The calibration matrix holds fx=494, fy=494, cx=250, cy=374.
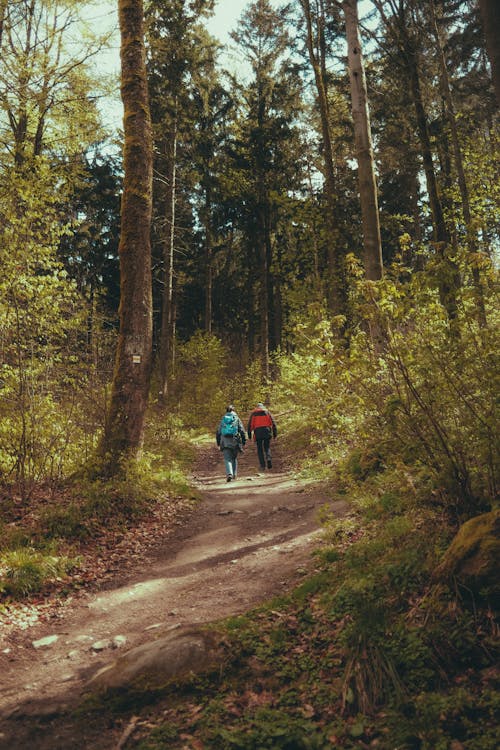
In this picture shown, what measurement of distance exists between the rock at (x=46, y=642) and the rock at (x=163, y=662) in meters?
0.98

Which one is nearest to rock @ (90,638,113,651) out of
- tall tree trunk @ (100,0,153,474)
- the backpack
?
tall tree trunk @ (100,0,153,474)

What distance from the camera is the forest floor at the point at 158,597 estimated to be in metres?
3.85

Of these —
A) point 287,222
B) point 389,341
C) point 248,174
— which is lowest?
point 389,341

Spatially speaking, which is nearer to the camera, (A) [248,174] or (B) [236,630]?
(B) [236,630]

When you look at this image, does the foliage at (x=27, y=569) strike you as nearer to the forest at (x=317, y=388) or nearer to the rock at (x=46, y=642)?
the forest at (x=317, y=388)

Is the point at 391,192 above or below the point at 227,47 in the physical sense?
below

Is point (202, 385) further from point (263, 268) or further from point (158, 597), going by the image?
point (158, 597)

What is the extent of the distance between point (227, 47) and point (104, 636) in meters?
25.4

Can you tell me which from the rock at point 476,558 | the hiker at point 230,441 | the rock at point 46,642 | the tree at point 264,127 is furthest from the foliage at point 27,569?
the tree at point 264,127

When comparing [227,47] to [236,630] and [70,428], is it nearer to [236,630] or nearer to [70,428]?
[70,428]

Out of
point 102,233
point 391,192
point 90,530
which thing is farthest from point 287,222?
point 90,530

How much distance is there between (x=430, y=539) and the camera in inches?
177

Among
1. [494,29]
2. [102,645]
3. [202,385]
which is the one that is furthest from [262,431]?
[202,385]

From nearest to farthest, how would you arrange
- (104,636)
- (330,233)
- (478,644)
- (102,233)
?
(478,644)
(104,636)
(330,233)
(102,233)
